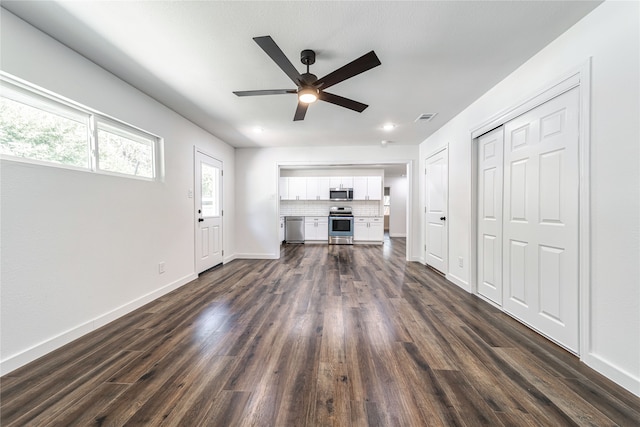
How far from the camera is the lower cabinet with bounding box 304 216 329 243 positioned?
283 inches

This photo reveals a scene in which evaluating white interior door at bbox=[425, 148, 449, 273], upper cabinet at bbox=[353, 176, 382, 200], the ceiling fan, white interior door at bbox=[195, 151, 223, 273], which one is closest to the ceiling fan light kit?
the ceiling fan

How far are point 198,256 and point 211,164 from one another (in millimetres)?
1599

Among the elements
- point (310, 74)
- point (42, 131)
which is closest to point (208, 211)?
point (42, 131)

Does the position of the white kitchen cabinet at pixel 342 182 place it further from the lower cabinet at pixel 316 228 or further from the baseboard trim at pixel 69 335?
the baseboard trim at pixel 69 335

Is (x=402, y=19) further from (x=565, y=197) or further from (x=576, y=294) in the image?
(x=576, y=294)

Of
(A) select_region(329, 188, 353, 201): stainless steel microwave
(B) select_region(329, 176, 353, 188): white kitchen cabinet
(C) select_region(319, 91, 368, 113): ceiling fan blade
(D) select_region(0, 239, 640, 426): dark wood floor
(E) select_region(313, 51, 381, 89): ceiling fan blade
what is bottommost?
(D) select_region(0, 239, 640, 426): dark wood floor

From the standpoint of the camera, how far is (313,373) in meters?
1.50

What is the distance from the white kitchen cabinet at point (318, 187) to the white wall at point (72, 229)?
4.40 meters

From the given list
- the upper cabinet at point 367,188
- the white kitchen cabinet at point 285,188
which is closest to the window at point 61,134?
the white kitchen cabinet at point 285,188

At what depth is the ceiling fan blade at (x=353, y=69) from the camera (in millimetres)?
1621

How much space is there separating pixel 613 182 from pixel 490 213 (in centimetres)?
122

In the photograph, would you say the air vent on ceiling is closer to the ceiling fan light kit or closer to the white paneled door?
the white paneled door

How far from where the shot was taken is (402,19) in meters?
1.59

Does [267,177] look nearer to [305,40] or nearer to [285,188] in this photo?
[285,188]
